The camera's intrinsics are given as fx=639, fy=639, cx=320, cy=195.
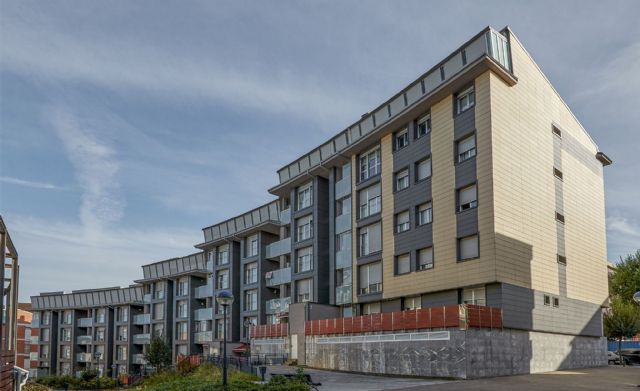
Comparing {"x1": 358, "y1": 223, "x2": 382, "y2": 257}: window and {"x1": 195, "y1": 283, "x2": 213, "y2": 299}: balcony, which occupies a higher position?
{"x1": 358, "y1": 223, "x2": 382, "y2": 257}: window

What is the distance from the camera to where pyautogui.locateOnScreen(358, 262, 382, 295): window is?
4019cm

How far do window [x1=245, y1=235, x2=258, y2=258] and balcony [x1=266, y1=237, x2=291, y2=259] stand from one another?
11.1ft

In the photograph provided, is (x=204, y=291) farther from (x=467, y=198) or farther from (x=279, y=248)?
(x=467, y=198)

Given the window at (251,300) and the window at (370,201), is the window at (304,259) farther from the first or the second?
the window at (251,300)

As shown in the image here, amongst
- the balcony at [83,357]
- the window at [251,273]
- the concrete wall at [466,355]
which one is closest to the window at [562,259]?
the concrete wall at [466,355]

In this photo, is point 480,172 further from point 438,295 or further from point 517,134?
point 438,295

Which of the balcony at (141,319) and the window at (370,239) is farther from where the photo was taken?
the balcony at (141,319)

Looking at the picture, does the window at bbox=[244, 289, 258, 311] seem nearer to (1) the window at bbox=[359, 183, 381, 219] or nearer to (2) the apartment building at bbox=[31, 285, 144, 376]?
(1) the window at bbox=[359, 183, 381, 219]

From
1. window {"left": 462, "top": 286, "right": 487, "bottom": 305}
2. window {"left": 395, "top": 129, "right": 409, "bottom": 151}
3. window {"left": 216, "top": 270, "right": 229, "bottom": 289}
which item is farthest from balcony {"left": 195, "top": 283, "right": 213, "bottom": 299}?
window {"left": 462, "top": 286, "right": 487, "bottom": 305}

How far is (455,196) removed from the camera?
33969mm

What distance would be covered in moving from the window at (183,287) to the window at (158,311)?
4.33 meters

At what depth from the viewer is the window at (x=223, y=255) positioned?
212 ft

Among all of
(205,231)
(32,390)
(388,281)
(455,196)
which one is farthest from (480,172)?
(205,231)

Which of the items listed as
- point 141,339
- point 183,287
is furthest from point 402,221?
point 141,339
